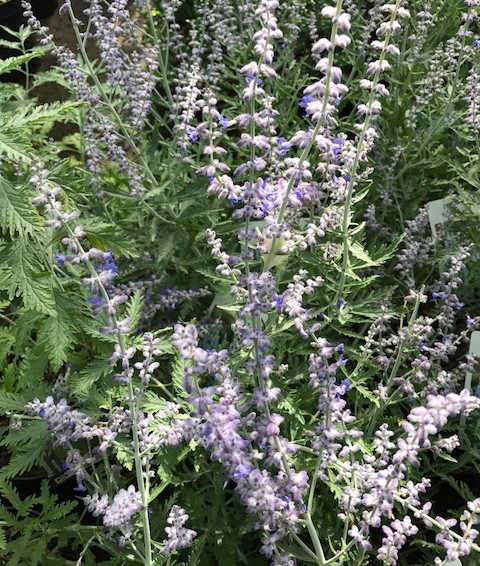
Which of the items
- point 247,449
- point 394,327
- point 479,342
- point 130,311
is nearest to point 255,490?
point 247,449

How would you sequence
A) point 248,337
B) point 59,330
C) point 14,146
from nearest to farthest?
point 248,337 < point 14,146 < point 59,330

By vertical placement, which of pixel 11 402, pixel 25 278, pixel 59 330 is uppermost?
pixel 25 278

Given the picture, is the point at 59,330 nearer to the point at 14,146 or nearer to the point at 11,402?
the point at 11,402

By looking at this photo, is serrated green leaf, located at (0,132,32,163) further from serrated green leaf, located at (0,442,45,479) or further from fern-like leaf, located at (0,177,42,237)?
serrated green leaf, located at (0,442,45,479)

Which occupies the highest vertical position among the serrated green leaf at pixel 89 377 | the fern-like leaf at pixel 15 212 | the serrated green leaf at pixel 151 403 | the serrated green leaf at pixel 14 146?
the serrated green leaf at pixel 14 146

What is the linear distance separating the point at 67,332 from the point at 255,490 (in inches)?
33.8

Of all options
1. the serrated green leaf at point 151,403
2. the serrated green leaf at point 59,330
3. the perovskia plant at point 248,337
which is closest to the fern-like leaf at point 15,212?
the perovskia plant at point 248,337

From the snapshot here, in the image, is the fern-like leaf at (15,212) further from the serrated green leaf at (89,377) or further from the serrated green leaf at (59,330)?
the serrated green leaf at (89,377)

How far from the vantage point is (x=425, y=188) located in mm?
3342

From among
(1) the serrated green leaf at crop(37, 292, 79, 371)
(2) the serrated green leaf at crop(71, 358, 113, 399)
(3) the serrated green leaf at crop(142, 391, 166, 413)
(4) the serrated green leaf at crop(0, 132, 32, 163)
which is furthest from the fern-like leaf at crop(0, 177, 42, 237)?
(3) the serrated green leaf at crop(142, 391, 166, 413)

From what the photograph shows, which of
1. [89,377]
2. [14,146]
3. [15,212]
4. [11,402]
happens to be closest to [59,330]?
[89,377]

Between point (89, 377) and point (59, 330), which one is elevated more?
point (59, 330)

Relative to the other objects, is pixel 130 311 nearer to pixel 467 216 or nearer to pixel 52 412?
pixel 52 412

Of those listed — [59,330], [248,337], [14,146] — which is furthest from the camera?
[59,330]
